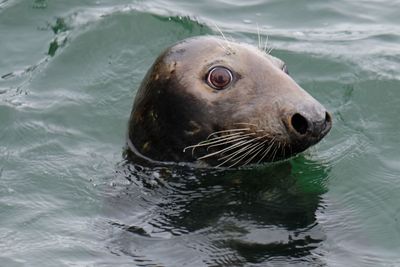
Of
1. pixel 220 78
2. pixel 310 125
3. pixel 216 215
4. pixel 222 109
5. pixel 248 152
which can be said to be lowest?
pixel 216 215

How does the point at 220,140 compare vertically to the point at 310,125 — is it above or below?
below

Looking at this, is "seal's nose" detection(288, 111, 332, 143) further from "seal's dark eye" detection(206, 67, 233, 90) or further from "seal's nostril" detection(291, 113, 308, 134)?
"seal's dark eye" detection(206, 67, 233, 90)

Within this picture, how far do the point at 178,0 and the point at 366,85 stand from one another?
387 centimetres

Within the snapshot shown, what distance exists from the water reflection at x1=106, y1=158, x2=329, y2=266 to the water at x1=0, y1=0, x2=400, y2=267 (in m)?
0.01

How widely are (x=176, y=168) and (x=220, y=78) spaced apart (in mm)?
840

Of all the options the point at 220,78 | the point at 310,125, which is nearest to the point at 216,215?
the point at 310,125

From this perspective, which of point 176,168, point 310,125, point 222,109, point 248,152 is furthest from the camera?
point 176,168

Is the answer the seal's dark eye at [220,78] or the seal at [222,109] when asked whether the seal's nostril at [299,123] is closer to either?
the seal at [222,109]

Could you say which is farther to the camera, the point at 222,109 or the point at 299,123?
the point at 222,109

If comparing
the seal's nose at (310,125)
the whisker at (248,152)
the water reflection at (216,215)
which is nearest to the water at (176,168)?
the water reflection at (216,215)

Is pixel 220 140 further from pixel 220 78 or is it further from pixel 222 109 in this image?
pixel 220 78

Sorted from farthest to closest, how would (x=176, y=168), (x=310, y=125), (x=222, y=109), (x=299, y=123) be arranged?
1. (x=176, y=168)
2. (x=222, y=109)
3. (x=299, y=123)
4. (x=310, y=125)

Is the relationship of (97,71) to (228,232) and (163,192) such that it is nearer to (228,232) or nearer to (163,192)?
(163,192)

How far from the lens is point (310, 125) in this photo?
6.93m
